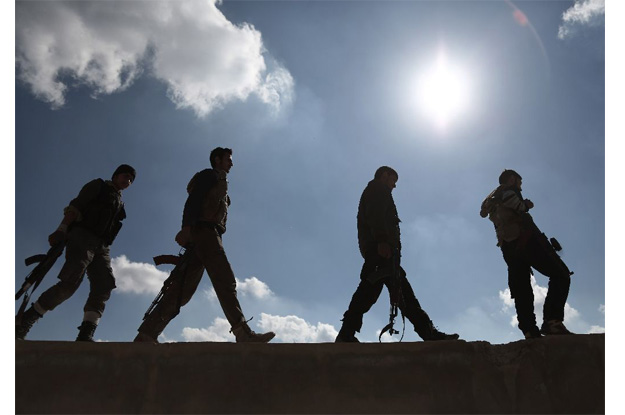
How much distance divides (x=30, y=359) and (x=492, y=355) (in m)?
2.88

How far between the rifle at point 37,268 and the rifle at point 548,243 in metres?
4.26

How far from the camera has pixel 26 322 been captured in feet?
13.1

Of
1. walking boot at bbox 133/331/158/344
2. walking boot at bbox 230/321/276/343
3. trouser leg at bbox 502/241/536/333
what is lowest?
walking boot at bbox 133/331/158/344

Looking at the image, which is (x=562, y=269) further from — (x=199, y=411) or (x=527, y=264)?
(x=199, y=411)

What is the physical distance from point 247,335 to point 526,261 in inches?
99.5

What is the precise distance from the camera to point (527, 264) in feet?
13.8

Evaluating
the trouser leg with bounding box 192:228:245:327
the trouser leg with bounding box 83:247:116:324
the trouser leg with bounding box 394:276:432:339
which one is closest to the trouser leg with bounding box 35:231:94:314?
the trouser leg with bounding box 83:247:116:324

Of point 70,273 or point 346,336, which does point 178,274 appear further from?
point 346,336

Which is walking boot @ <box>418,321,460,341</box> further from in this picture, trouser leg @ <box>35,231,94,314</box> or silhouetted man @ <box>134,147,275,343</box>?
trouser leg @ <box>35,231,94,314</box>

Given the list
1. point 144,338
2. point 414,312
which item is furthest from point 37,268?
point 414,312

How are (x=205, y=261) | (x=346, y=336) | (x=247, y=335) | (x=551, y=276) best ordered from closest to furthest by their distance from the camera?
(x=247, y=335) → (x=346, y=336) → (x=205, y=261) → (x=551, y=276)

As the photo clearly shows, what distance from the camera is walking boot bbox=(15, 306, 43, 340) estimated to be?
12.9 feet

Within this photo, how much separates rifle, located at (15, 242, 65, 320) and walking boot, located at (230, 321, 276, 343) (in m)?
1.78
